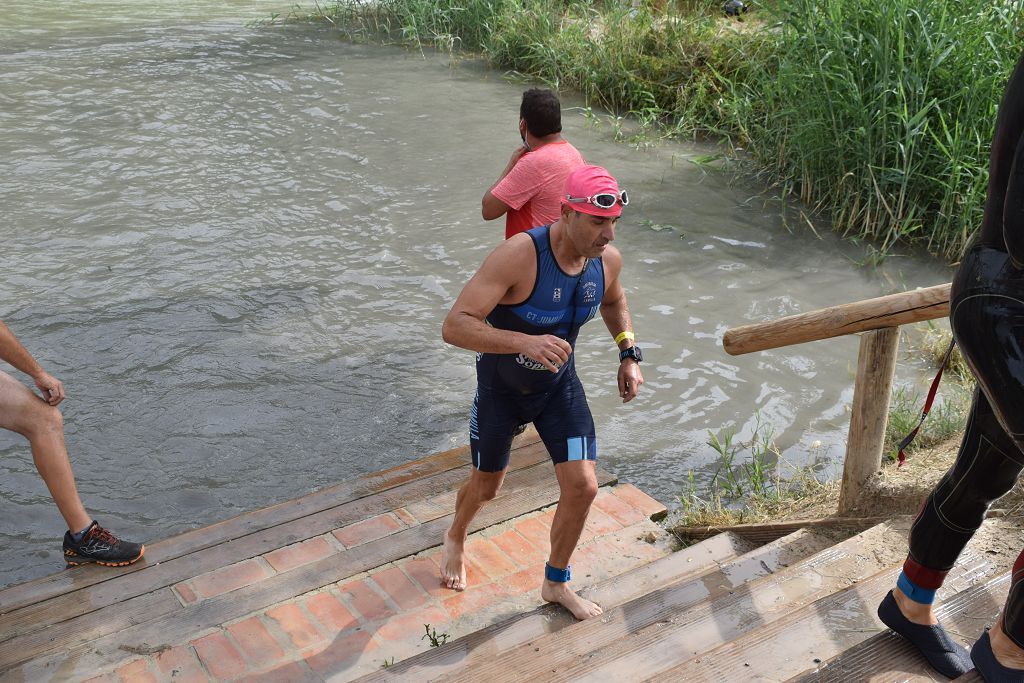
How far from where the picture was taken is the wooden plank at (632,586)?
329cm

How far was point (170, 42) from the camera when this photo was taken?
51.0ft

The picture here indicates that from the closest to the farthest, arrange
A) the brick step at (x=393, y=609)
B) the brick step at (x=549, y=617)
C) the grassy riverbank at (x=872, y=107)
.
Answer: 1. the brick step at (x=549, y=617)
2. the brick step at (x=393, y=609)
3. the grassy riverbank at (x=872, y=107)

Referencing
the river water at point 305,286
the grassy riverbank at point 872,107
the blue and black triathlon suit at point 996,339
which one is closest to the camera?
the blue and black triathlon suit at point 996,339

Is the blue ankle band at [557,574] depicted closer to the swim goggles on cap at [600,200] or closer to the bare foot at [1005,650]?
the swim goggles on cap at [600,200]

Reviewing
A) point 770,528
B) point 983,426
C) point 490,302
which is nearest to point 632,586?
point 770,528

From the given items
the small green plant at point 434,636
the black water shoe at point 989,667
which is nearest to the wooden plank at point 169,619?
the small green plant at point 434,636

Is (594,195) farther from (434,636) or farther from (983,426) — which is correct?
(434,636)

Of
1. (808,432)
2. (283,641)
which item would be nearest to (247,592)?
(283,641)

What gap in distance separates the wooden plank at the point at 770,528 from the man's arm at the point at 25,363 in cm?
287

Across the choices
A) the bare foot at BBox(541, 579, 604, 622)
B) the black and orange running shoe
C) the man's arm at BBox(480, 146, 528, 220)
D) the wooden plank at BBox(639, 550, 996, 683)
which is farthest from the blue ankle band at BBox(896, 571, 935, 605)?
the black and orange running shoe

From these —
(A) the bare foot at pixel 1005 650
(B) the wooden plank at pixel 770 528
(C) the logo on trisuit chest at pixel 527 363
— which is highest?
(C) the logo on trisuit chest at pixel 527 363

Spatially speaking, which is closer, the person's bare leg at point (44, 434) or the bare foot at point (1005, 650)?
the bare foot at point (1005, 650)

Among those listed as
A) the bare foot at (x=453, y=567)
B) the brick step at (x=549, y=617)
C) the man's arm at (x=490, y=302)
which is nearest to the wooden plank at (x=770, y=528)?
the brick step at (x=549, y=617)

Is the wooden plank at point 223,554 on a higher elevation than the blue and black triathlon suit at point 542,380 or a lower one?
lower
